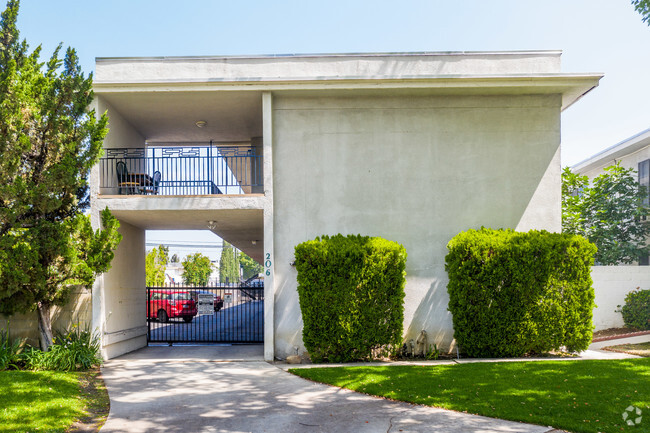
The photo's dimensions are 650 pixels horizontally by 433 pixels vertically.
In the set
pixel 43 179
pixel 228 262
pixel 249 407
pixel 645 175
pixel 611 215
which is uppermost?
pixel 645 175

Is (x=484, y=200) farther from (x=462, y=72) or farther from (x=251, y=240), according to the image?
(x=251, y=240)

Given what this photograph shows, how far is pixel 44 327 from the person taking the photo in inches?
359

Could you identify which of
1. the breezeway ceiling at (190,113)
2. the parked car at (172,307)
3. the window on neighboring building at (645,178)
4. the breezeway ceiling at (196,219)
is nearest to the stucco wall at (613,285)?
the window on neighboring building at (645,178)

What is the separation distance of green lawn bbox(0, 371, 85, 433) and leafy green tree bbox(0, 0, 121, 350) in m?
1.62

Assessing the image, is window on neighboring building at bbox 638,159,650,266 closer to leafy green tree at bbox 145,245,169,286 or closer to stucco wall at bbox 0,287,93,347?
stucco wall at bbox 0,287,93,347

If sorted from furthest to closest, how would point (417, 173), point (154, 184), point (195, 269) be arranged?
1. point (195, 269)
2. point (154, 184)
3. point (417, 173)

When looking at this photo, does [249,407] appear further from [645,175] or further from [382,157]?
[645,175]

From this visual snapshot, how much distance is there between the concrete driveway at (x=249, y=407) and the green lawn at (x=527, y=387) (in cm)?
28

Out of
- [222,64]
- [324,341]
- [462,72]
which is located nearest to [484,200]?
[462,72]

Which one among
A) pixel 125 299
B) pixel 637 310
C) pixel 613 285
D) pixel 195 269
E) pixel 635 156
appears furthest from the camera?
pixel 195 269

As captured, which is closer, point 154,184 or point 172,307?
point 154,184

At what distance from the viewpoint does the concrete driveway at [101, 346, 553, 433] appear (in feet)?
17.9

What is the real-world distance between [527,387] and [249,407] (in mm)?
4002

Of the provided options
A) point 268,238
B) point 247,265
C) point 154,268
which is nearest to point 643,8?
point 268,238
